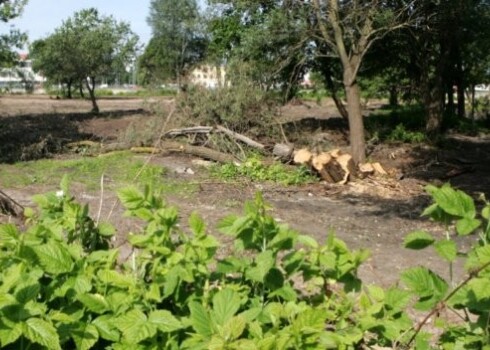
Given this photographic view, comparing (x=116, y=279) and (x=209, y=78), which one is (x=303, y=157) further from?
(x=116, y=279)

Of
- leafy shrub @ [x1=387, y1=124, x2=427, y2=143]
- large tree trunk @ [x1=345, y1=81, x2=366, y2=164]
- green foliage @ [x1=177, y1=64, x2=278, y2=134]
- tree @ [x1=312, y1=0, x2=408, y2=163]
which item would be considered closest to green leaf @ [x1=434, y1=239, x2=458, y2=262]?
tree @ [x1=312, y1=0, x2=408, y2=163]

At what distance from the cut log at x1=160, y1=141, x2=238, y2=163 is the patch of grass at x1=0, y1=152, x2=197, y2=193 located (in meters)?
0.88

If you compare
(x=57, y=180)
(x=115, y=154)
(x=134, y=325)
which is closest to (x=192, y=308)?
(x=134, y=325)

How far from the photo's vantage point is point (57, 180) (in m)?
11.2

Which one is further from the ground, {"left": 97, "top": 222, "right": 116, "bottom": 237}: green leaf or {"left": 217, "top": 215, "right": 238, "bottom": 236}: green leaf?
{"left": 217, "top": 215, "right": 238, "bottom": 236}: green leaf

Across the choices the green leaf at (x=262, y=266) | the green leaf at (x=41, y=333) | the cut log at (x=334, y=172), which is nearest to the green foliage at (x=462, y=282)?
the green leaf at (x=262, y=266)

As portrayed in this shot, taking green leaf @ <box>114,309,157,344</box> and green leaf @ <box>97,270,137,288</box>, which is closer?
green leaf @ <box>114,309,157,344</box>

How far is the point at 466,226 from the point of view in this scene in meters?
2.01

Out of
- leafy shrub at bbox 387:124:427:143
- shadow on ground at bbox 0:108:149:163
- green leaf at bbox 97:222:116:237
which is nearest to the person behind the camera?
green leaf at bbox 97:222:116:237

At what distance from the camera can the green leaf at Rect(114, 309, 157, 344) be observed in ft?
6.68

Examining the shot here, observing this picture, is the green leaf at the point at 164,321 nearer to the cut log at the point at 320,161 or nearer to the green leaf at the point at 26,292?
the green leaf at the point at 26,292

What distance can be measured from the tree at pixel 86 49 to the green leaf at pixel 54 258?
2863cm

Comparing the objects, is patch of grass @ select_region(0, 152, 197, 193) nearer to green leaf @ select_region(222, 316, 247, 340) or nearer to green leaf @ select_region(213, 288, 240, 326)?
green leaf @ select_region(213, 288, 240, 326)

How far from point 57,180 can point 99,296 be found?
9.47m
